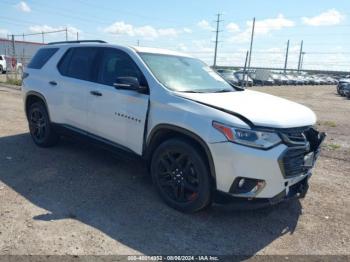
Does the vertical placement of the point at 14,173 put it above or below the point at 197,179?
below

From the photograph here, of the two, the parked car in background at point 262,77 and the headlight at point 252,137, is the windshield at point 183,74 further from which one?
the parked car in background at point 262,77

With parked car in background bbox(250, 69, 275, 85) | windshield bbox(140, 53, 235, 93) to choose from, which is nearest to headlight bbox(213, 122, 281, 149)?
windshield bbox(140, 53, 235, 93)

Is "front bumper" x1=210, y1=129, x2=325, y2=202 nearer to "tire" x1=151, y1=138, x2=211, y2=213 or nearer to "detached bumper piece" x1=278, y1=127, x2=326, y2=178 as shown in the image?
"detached bumper piece" x1=278, y1=127, x2=326, y2=178

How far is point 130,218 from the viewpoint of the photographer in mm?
3811

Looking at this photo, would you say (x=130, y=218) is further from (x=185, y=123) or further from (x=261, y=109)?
(x=261, y=109)

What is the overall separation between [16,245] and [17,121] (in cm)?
594

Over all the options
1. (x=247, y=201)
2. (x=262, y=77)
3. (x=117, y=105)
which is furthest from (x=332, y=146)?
(x=262, y=77)

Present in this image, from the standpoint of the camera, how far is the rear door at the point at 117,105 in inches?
170

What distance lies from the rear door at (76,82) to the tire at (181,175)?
1598mm

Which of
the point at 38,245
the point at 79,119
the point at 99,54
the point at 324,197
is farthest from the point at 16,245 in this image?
the point at 324,197

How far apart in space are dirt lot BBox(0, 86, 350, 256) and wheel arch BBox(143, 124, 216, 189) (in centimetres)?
51

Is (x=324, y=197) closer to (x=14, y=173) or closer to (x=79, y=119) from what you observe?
(x=79, y=119)

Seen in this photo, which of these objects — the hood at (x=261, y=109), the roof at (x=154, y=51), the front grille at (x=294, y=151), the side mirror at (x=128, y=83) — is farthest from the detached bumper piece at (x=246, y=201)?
the roof at (x=154, y=51)

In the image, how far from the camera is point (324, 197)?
463 centimetres
